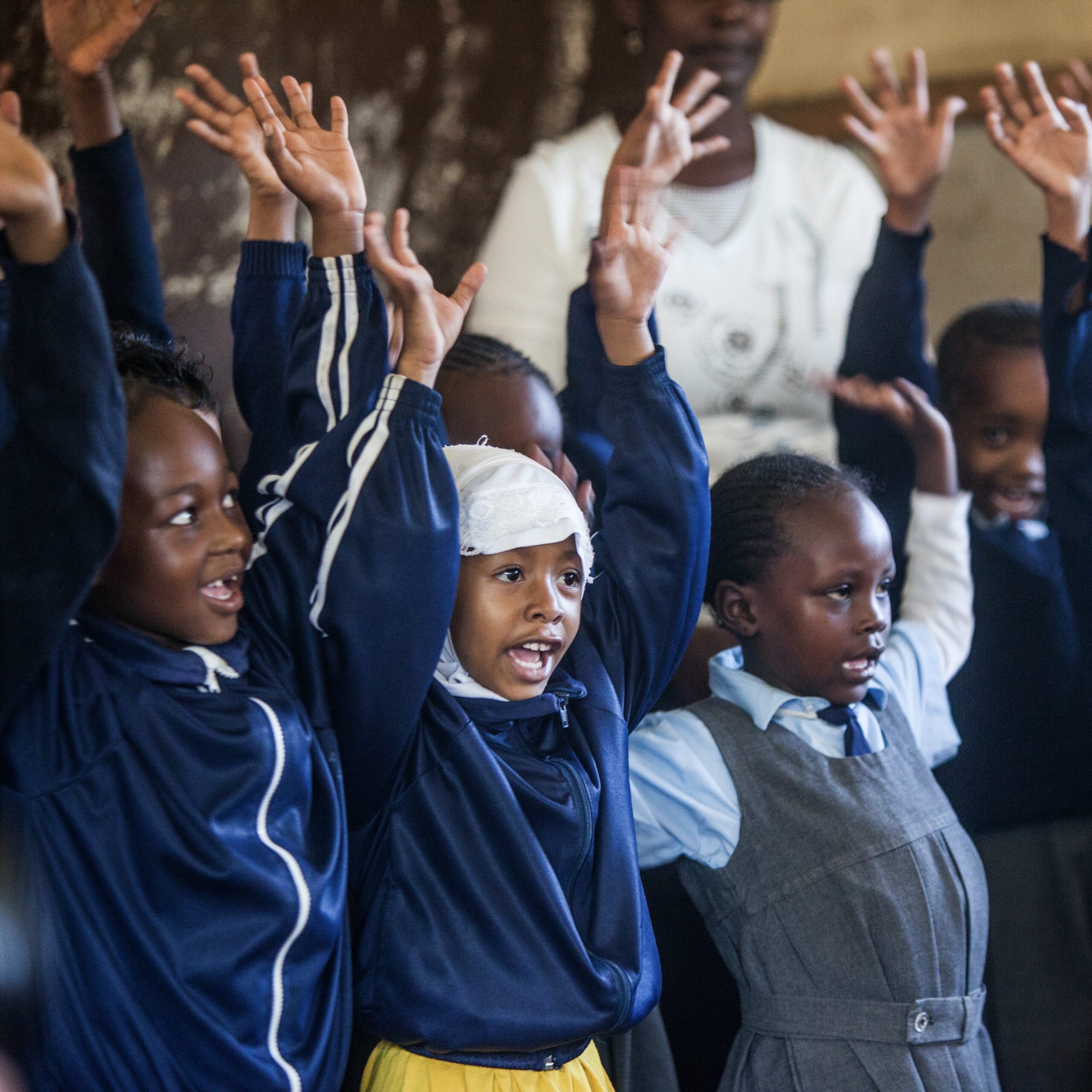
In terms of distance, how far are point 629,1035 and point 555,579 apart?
47 centimetres

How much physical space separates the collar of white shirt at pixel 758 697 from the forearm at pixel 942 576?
0.21 m

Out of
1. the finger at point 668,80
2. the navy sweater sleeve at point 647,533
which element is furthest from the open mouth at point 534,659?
the finger at point 668,80

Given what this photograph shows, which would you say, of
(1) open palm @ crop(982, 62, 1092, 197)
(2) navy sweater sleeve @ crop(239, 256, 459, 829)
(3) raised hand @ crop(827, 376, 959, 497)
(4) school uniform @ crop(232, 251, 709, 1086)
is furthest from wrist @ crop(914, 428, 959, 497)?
(2) navy sweater sleeve @ crop(239, 256, 459, 829)

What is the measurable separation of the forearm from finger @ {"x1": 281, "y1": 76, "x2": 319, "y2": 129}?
33.5 inches

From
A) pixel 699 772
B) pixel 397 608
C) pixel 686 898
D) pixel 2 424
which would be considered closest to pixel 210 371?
pixel 2 424

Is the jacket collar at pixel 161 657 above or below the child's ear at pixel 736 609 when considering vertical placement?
above

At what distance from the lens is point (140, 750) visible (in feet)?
2.90

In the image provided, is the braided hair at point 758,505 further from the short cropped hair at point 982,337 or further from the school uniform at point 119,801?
the short cropped hair at point 982,337

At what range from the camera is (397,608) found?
3.13 feet

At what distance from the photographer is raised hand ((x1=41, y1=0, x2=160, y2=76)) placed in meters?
1.25

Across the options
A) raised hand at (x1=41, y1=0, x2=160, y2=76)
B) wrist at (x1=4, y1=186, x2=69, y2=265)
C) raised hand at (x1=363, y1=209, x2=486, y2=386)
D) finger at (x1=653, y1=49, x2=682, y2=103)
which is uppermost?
raised hand at (x1=41, y1=0, x2=160, y2=76)

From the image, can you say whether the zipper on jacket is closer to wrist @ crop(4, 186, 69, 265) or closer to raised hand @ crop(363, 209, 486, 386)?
raised hand @ crop(363, 209, 486, 386)

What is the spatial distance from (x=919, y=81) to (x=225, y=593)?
1.20m

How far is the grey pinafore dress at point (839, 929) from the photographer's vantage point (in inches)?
47.2
